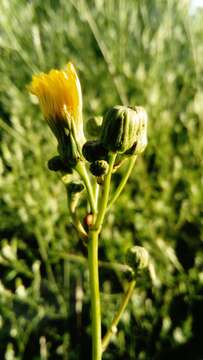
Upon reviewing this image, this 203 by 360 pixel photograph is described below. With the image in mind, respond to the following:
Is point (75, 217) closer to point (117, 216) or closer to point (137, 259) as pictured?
point (137, 259)

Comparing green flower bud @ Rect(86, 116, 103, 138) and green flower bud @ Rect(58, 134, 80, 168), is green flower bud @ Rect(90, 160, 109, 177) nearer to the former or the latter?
green flower bud @ Rect(58, 134, 80, 168)

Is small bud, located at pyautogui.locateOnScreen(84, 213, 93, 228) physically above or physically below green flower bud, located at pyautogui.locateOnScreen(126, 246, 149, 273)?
above

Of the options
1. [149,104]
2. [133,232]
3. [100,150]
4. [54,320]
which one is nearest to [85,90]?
[149,104]

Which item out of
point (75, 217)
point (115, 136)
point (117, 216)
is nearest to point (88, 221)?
point (75, 217)

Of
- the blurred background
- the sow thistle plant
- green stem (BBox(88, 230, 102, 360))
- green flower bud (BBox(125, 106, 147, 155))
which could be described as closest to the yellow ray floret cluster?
the sow thistle plant

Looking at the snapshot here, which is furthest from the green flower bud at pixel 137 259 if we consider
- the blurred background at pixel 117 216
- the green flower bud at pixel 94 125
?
the blurred background at pixel 117 216

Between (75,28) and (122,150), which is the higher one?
(75,28)

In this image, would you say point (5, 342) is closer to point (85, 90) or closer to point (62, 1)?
point (85, 90)
